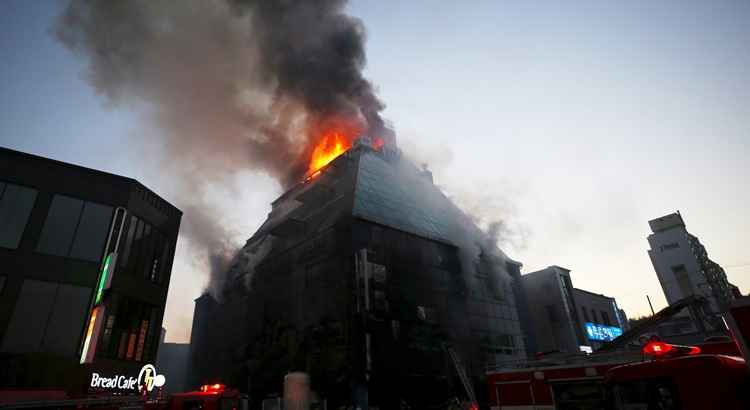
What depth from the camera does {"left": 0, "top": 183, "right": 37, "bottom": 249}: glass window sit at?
18.7 metres

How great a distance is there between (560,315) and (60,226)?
44774mm

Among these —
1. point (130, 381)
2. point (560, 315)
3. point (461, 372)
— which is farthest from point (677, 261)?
point (130, 381)

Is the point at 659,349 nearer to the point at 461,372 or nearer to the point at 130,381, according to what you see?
the point at 461,372

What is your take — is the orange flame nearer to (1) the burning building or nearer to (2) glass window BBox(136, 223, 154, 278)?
(1) the burning building

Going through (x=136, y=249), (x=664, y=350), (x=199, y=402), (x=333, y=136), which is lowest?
(x=199, y=402)

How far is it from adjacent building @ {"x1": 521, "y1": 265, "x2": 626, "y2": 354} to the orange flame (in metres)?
27.0

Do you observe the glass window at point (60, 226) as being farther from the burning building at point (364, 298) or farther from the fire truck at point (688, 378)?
the fire truck at point (688, 378)

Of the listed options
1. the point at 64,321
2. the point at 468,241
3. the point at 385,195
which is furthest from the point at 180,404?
the point at 468,241

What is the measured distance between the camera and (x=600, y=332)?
47250 mm

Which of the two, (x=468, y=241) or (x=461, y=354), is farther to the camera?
(x=468, y=241)

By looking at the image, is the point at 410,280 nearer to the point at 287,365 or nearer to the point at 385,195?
the point at 385,195

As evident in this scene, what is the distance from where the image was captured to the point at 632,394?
28.1 ft

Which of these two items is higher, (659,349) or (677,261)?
(677,261)

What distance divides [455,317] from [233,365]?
847 inches
